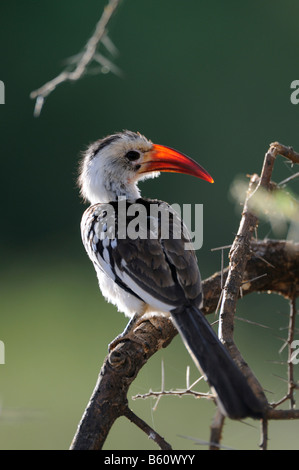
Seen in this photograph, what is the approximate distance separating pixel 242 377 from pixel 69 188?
4.75m

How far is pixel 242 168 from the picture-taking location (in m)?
5.30

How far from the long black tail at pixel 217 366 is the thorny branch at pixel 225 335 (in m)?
0.02

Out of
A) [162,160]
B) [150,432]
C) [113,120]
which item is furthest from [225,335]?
[113,120]

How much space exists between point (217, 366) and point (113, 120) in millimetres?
4535

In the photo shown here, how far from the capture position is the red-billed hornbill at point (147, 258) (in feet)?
4.84

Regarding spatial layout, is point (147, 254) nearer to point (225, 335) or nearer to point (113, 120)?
point (225, 335)

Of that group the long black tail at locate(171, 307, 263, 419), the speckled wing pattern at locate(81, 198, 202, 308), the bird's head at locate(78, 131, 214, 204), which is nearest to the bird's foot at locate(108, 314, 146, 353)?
the speckled wing pattern at locate(81, 198, 202, 308)

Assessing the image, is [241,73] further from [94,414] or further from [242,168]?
[94,414]

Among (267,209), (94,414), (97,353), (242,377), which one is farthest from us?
(97,353)

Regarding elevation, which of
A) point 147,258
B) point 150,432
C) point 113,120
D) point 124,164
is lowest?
point 150,432

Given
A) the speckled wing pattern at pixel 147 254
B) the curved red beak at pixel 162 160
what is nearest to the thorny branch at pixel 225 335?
the speckled wing pattern at pixel 147 254

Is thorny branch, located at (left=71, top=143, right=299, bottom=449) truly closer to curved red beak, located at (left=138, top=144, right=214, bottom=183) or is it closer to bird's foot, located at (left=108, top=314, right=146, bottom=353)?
bird's foot, located at (left=108, top=314, right=146, bottom=353)

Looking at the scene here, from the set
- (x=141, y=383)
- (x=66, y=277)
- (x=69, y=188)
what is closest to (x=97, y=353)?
(x=141, y=383)

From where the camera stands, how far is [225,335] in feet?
5.01
